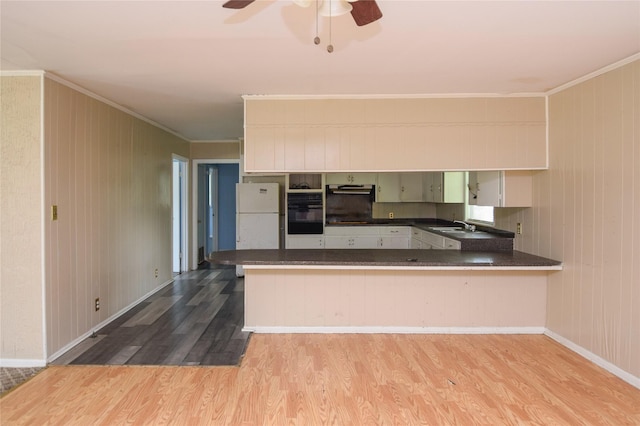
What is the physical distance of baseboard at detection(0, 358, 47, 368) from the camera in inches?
110

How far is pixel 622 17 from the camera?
1968mm

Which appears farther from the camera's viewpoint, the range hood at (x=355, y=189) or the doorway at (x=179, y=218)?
the doorway at (x=179, y=218)

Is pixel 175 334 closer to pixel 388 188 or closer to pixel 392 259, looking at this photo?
pixel 392 259

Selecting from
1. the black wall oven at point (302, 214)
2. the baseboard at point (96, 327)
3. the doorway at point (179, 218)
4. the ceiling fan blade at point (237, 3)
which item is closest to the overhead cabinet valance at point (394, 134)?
the ceiling fan blade at point (237, 3)

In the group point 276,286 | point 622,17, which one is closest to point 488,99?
point 622,17

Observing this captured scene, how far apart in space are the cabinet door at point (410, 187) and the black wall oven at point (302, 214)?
1.48m

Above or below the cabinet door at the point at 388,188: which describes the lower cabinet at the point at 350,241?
below

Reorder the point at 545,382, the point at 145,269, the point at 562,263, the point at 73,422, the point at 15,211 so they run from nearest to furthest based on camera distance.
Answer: the point at 73,422
the point at 545,382
the point at 15,211
the point at 562,263
the point at 145,269

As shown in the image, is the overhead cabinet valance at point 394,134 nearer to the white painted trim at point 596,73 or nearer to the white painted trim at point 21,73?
the white painted trim at point 596,73

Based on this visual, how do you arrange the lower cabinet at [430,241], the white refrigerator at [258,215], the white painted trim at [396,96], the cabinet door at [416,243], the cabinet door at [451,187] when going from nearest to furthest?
the white painted trim at [396,96] < the lower cabinet at [430,241] < the cabinet door at [451,187] < the cabinet door at [416,243] < the white refrigerator at [258,215]

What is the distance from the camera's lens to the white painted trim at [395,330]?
3.43 meters

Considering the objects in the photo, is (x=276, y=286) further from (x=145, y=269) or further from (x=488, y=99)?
(x=488, y=99)

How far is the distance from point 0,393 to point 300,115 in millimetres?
3098

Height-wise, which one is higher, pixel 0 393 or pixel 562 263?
pixel 562 263
